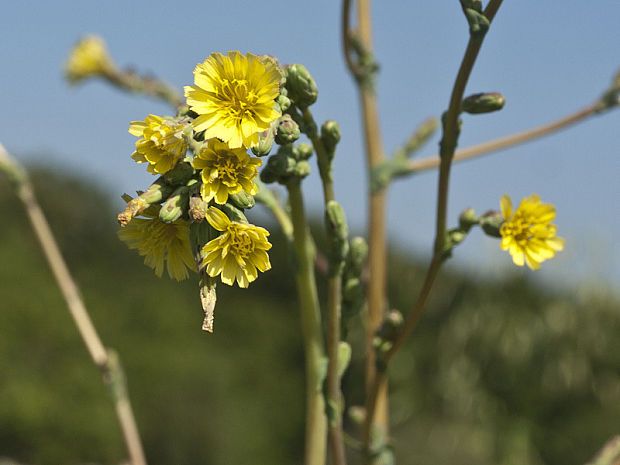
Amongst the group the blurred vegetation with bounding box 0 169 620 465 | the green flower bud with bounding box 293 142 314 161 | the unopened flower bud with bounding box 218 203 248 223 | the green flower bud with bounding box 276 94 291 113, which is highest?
the green flower bud with bounding box 276 94 291 113

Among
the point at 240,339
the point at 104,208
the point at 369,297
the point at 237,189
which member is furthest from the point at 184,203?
the point at 104,208

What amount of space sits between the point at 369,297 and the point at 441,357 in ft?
13.3

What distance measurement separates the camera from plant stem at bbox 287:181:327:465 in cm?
61

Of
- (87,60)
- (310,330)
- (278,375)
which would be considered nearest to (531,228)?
(310,330)

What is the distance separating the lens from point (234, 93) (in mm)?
513

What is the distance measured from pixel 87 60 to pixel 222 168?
4.64 feet

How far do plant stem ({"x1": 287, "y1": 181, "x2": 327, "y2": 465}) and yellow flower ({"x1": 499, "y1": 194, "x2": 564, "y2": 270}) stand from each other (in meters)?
0.21

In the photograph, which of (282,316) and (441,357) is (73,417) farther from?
(441,357)

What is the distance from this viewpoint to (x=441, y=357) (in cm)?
482

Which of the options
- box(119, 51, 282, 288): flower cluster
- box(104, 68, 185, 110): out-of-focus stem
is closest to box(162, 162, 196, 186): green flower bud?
box(119, 51, 282, 288): flower cluster

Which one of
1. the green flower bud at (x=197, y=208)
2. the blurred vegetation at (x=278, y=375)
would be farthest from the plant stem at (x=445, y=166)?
the blurred vegetation at (x=278, y=375)

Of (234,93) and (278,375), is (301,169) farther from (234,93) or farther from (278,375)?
(278,375)

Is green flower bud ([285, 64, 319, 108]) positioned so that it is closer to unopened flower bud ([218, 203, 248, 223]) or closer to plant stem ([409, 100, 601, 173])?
unopened flower bud ([218, 203, 248, 223])

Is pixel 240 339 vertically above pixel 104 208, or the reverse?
pixel 104 208
